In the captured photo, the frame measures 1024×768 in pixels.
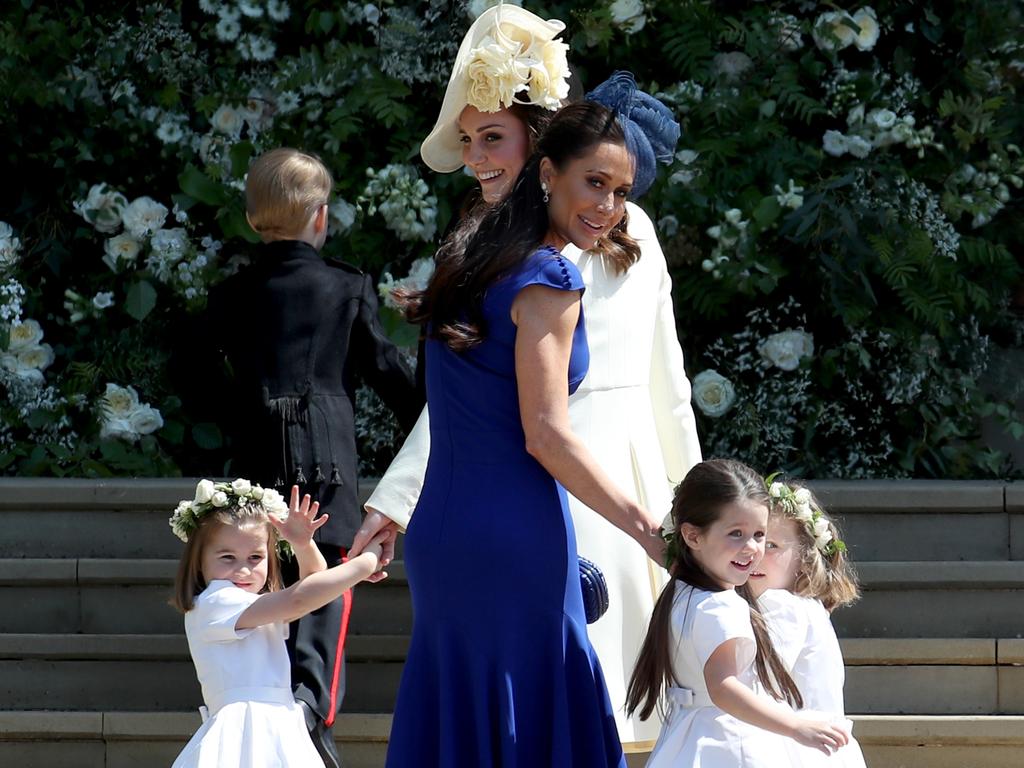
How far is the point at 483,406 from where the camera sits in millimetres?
3027

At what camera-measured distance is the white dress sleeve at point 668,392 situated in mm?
3912

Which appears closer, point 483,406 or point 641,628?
point 483,406

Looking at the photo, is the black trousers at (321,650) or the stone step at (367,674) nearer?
the black trousers at (321,650)

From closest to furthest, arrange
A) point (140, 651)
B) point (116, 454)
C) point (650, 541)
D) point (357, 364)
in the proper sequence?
point (650, 541) → point (357, 364) → point (140, 651) → point (116, 454)

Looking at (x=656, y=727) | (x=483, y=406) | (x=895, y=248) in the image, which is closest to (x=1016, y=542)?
(x=895, y=248)

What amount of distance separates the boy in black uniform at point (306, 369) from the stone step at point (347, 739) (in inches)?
17.9

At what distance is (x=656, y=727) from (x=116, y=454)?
102 inches

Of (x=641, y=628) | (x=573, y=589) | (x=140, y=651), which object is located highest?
(x=573, y=589)

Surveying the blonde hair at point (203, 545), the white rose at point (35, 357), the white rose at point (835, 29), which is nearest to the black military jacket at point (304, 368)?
the blonde hair at point (203, 545)

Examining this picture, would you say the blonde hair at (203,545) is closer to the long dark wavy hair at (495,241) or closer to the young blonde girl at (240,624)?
the young blonde girl at (240,624)

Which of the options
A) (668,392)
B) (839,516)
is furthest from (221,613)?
(839,516)

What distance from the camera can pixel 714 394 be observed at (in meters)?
5.78

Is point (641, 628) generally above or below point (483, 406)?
below

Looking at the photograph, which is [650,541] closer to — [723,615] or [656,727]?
[723,615]
